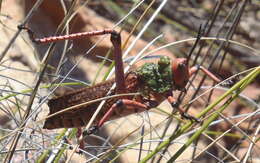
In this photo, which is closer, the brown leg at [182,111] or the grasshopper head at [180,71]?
the brown leg at [182,111]

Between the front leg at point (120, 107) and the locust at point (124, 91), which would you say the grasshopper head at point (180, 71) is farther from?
the front leg at point (120, 107)

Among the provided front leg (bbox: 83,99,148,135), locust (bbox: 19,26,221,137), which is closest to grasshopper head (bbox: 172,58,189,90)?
locust (bbox: 19,26,221,137)

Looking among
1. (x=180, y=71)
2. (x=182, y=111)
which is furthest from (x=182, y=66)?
(x=182, y=111)

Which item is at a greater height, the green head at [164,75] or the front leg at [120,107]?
the green head at [164,75]

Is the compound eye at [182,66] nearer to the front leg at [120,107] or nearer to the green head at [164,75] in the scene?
the green head at [164,75]

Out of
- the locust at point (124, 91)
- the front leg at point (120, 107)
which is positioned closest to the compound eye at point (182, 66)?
the locust at point (124, 91)

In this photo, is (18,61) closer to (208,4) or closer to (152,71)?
(152,71)

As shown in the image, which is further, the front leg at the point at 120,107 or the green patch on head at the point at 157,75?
the green patch on head at the point at 157,75
